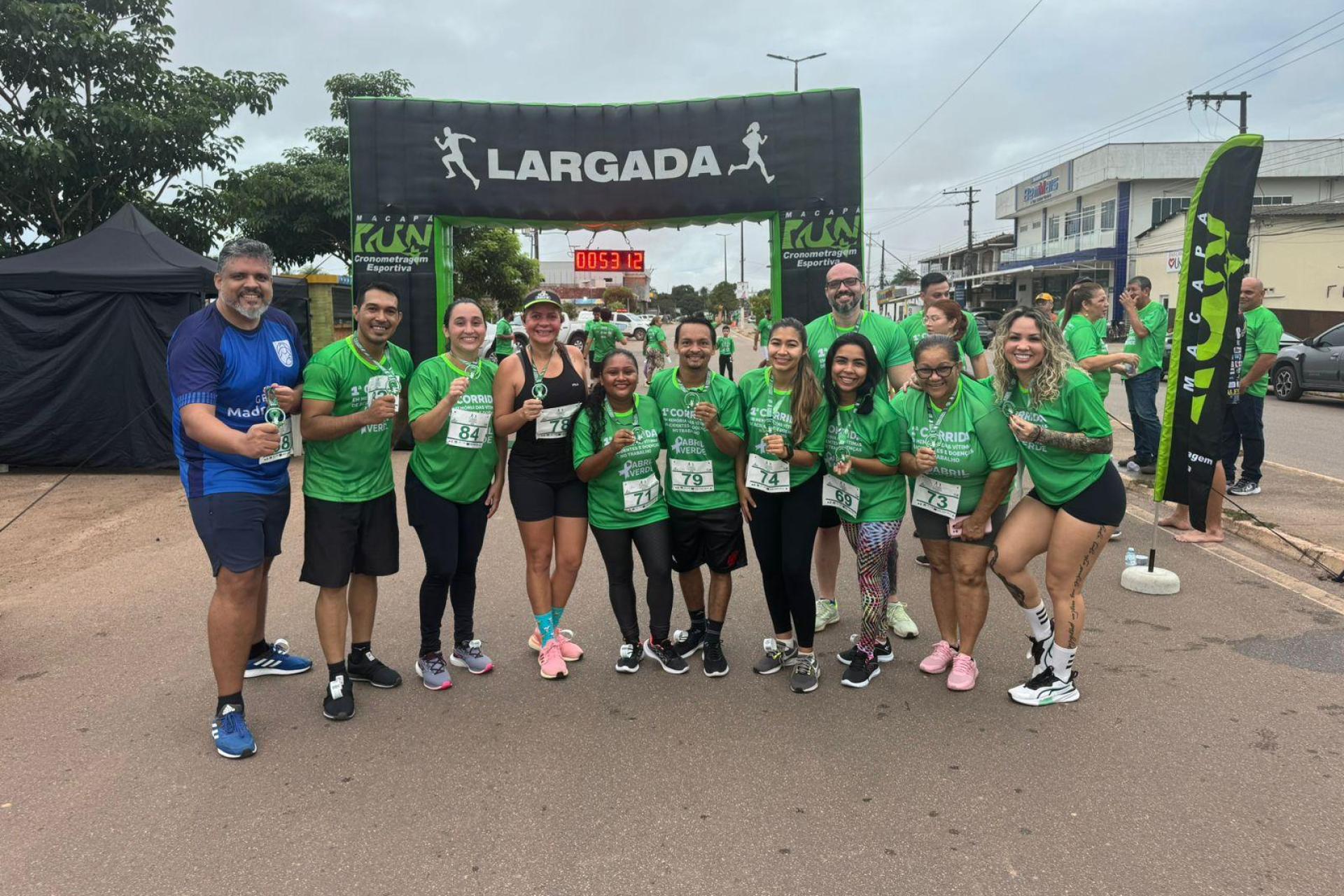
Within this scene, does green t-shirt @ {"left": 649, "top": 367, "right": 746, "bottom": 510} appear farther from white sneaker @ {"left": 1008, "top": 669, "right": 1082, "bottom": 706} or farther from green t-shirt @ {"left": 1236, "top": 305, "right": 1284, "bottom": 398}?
green t-shirt @ {"left": 1236, "top": 305, "right": 1284, "bottom": 398}

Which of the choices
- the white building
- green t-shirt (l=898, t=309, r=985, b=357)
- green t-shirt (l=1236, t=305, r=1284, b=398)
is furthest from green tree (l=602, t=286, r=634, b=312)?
green t-shirt (l=898, t=309, r=985, b=357)

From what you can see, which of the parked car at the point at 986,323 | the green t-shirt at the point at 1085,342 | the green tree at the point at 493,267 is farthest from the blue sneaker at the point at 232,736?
the parked car at the point at 986,323

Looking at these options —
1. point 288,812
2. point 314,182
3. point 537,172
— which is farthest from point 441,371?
point 314,182

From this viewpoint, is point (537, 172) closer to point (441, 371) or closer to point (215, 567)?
point (441, 371)

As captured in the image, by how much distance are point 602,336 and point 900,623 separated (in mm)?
9317

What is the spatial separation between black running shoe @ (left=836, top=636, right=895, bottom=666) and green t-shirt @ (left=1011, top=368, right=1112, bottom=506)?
108 centimetres

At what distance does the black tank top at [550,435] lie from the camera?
13.3ft

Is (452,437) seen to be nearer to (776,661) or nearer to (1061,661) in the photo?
(776,661)

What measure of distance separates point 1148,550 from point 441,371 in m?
5.20

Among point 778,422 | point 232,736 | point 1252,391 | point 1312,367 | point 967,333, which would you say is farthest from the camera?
point 1312,367

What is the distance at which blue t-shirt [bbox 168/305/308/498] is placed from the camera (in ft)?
10.9

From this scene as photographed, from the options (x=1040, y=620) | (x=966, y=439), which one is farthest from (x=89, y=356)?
(x=1040, y=620)

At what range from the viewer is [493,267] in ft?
92.9

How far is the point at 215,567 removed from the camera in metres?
3.45
